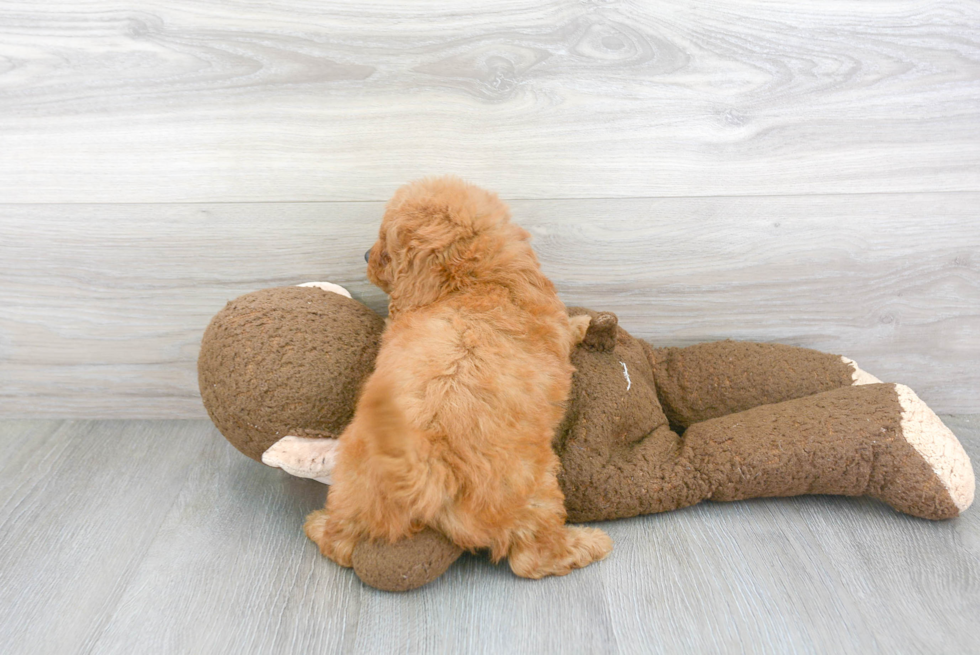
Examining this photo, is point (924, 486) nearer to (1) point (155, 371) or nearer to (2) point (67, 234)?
(1) point (155, 371)

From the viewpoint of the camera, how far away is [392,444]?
2.58 ft

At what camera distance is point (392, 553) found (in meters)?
0.90

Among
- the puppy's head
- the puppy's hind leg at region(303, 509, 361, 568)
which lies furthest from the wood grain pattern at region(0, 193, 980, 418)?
the puppy's hind leg at region(303, 509, 361, 568)

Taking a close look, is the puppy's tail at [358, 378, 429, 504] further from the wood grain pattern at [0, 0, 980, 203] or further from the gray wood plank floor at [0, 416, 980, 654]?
the wood grain pattern at [0, 0, 980, 203]

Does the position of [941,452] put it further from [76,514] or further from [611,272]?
[76,514]

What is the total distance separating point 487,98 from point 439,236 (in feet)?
1.24

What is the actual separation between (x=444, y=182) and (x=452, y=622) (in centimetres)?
63

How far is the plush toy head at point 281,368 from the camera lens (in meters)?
1.03

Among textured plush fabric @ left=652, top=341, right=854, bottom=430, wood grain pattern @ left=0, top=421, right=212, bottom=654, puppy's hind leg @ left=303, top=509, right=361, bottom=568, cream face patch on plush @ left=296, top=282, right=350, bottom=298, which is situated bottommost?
wood grain pattern @ left=0, top=421, right=212, bottom=654

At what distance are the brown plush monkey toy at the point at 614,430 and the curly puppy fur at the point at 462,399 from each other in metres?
0.10

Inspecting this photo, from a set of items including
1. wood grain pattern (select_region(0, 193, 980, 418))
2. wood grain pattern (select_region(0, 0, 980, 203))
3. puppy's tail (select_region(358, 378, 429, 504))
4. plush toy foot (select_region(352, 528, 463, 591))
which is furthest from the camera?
wood grain pattern (select_region(0, 193, 980, 418))

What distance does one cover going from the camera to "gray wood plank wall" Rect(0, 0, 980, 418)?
115cm

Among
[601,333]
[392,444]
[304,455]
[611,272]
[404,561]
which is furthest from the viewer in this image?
[611,272]

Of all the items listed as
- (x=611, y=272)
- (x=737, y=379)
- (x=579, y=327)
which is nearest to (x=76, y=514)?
(x=579, y=327)
